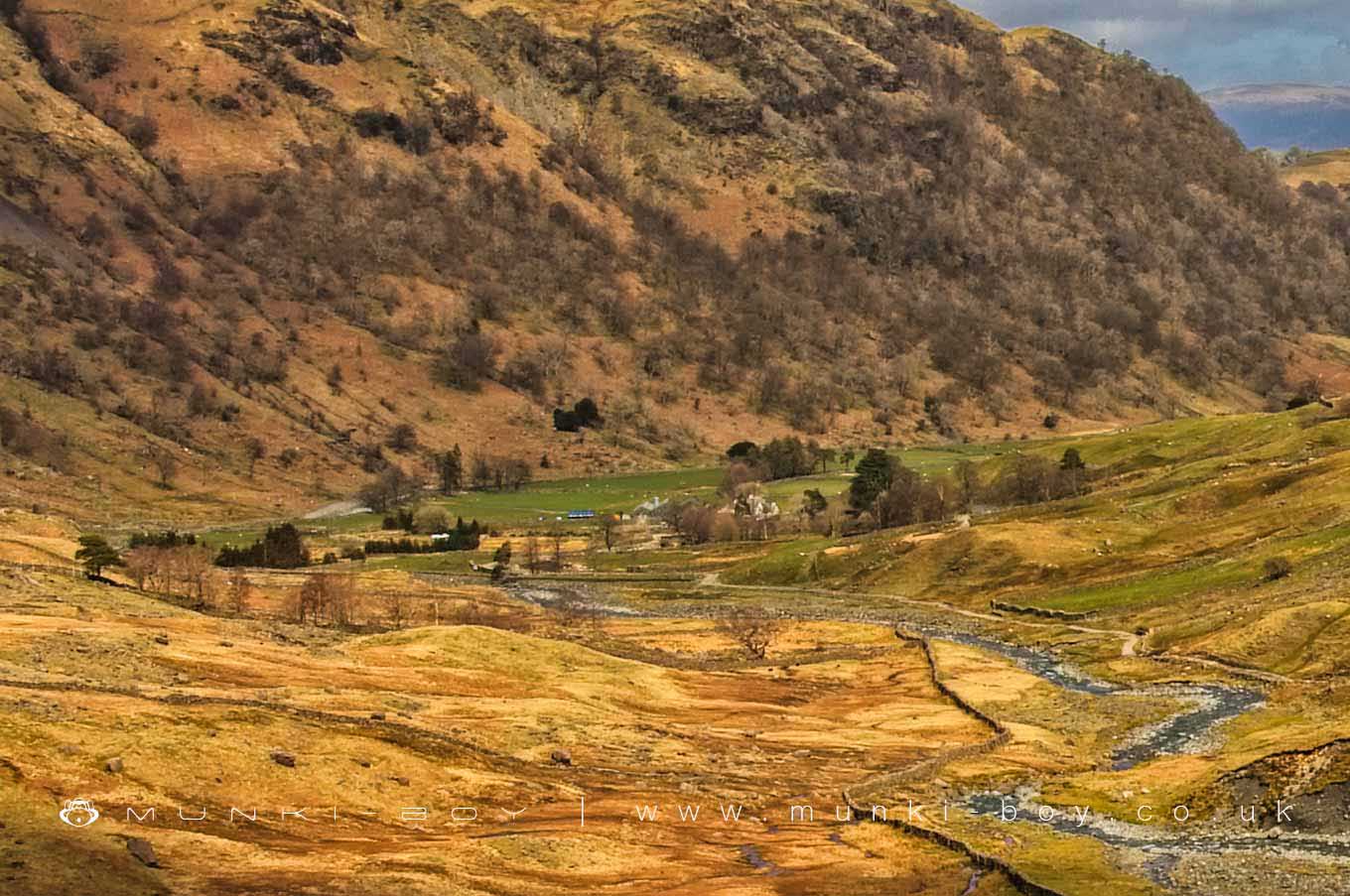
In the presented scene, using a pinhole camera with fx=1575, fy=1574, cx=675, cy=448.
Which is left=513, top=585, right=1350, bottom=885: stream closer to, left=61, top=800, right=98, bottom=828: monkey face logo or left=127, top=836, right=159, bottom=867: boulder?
left=127, top=836, right=159, bottom=867: boulder

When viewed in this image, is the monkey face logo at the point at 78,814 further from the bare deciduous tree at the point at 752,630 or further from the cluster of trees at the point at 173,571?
the cluster of trees at the point at 173,571

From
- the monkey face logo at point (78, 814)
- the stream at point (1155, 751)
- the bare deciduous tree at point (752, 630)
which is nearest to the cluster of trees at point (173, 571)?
the bare deciduous tree at point (752, 630)

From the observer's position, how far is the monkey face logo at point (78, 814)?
56.8 m

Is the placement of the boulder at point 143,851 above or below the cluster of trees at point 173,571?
above

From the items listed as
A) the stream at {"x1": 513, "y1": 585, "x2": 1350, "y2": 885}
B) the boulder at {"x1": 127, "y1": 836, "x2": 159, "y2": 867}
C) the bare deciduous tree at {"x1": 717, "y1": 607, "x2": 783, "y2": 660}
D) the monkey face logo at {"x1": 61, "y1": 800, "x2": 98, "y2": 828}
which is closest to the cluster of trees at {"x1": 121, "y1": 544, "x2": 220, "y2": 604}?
the bare deciduous tree at {"x1": 717, "y1": 607, "x2": 783, "y2": 660}

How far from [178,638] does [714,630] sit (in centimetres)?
7182

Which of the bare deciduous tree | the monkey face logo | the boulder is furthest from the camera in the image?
the bare deciduous tree

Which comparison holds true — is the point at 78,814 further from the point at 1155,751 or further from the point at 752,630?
the point at 752,630

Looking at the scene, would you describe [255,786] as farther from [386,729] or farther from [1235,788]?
[1235,788]

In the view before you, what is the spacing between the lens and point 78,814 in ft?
190

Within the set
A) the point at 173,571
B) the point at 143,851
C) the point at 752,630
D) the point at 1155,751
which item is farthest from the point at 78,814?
the point at 173,571

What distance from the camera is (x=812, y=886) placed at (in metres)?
62.1

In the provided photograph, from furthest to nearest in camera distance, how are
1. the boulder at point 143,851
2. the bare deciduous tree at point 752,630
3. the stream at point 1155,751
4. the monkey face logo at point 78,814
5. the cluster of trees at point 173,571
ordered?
the cluster of trees at point 173,571 < the bare deciduous tree at point 752,630 < the stream at point 1155,751 < the monkey face logo at point 78,814 < the boulder at point 143,851

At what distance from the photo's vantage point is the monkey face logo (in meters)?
56.8
